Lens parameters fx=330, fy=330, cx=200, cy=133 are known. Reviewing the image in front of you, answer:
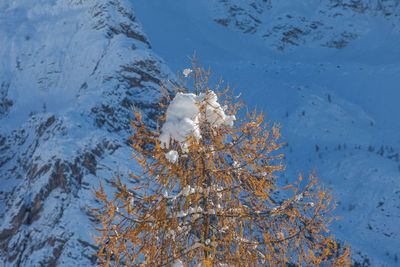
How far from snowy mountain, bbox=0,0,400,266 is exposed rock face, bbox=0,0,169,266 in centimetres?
5

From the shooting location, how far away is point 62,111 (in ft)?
38.4

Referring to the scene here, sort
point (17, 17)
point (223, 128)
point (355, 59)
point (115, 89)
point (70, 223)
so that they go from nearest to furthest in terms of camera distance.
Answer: point (223, 128)
point (70, 223)
point (115, 89)
point (17, 17)
point (355, 59)

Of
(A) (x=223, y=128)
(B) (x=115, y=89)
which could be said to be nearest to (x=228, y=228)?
(A) (x=223, y=128)

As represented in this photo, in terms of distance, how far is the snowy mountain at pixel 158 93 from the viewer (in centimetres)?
922

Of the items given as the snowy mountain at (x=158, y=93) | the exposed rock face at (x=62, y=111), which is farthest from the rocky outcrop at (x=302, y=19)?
the exposed rock face at (x=62, y=111)

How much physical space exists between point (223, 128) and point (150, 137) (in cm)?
83

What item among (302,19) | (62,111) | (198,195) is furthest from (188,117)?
(302,19)

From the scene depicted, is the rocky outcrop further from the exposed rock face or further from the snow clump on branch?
the snow clump on branch

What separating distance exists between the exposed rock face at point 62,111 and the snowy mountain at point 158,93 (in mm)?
51

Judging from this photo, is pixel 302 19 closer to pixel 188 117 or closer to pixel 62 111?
Result: pixel 62 111

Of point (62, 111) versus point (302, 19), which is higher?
point (302, 19)

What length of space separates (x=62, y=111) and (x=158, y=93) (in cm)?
382

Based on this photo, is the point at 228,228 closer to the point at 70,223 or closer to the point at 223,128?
the point at 223,128

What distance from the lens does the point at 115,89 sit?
1275 cm
